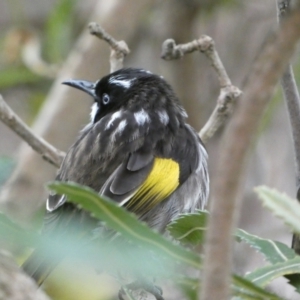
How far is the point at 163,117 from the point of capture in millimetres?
3232

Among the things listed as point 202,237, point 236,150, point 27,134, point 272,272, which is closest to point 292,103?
point 202,237

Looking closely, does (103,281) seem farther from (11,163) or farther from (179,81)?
(179,81)

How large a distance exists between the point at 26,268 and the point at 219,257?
1.63m

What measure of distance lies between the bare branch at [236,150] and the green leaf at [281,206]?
1.00 ft

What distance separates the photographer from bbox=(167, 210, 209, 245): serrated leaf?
5.54 ft

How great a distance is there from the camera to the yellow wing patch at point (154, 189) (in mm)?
2787

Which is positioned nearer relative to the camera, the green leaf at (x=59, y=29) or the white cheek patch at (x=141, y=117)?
the white cheek patch at (x=141, y=117)

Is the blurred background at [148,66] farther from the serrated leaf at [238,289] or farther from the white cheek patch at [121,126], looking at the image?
the serrated leaf at [238,289]

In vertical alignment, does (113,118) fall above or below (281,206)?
above

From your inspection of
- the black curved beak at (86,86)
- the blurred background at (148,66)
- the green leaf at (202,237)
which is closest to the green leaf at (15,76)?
the blurred background at (148,66)

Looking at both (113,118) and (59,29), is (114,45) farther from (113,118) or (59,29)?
(59,29)

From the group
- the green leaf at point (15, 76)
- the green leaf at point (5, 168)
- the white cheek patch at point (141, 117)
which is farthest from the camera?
the green leaf at point (15, 76)

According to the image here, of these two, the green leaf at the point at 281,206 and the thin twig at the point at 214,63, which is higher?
the thin twig at the point at 214,63

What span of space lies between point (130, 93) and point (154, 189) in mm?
796
